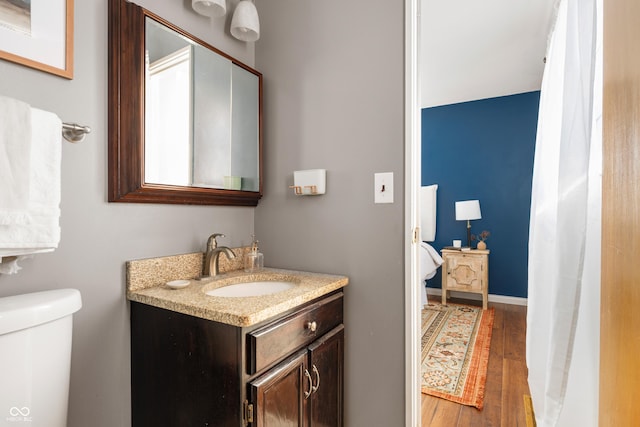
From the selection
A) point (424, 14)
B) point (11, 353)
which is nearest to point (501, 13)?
point (424, 14)

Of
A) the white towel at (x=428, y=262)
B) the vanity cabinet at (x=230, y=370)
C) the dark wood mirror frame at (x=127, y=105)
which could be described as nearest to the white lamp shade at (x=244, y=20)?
the dark wood mirror frame at (x=127, y=105)

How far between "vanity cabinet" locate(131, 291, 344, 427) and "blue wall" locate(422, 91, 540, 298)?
3405 mm

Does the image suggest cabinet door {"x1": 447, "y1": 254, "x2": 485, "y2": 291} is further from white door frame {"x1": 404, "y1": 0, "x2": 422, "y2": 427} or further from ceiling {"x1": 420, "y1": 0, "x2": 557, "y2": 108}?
white door frame {"x1": 404, "y1": 0, "x2": 422, "y2": 427}

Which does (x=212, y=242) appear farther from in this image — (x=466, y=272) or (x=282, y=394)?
(x=466, y=272)

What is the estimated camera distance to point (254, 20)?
1.47 metres

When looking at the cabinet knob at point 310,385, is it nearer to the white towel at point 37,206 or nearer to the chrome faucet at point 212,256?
the chrome faucet at point 212,256

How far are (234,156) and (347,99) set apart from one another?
579 millimetres

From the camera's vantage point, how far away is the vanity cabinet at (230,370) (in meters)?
0.91

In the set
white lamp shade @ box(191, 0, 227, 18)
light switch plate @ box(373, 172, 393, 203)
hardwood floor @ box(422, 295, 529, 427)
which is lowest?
hardwood floor @ box(422, 295, 529, 427)

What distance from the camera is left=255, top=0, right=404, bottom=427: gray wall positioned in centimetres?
134

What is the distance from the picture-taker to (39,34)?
920 mm

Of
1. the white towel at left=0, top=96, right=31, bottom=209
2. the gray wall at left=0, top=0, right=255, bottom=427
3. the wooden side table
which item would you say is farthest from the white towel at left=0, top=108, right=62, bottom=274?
the wooden side table

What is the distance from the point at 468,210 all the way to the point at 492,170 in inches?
24.0

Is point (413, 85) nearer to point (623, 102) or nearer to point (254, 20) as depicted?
point (254, 20)
